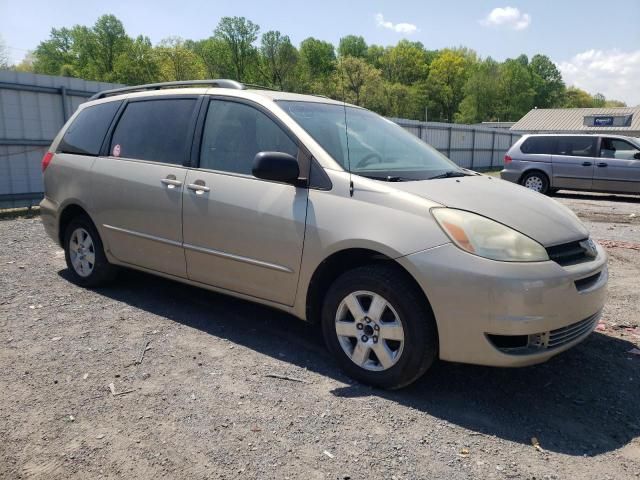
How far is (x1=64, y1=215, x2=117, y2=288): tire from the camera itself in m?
4.88

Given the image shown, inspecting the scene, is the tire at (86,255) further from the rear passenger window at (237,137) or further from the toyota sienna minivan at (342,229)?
the rear passenger window at (237,137)

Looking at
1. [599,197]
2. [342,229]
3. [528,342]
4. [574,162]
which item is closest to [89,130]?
[342,229]

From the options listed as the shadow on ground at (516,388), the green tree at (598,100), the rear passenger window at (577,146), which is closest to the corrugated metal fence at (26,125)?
the shadow on ground at (516,388)

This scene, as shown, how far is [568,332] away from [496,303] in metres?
0.57

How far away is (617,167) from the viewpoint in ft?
44.3

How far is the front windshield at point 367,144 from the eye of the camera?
11.6 ft

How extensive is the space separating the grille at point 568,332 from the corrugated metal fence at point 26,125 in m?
10.5

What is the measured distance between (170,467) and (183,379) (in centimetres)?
89

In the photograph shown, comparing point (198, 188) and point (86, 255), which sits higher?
point (198, 188)

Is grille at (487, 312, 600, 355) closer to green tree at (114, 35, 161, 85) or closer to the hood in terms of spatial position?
the hood

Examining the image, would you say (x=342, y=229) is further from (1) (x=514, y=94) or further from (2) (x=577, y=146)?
(1) (x=514, y=94)

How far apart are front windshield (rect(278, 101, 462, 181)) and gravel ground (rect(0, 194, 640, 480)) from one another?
1.34 metres

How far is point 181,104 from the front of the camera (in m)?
4.32

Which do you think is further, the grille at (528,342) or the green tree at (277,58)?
the green tree at (277,58)
